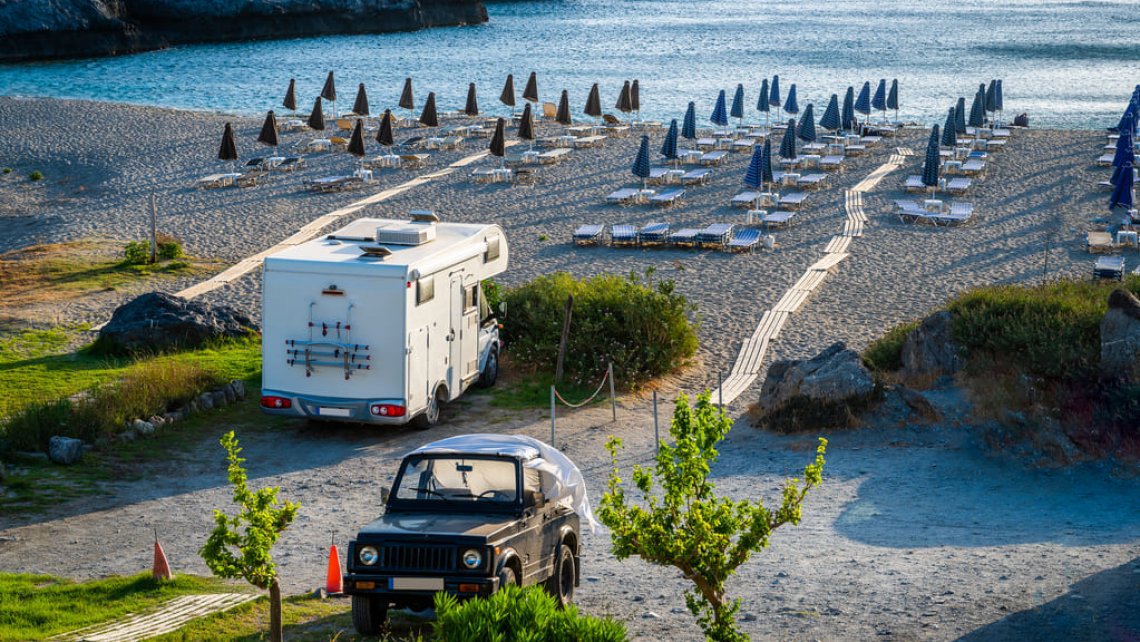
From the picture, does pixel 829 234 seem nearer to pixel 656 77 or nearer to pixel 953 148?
pixel 953 148

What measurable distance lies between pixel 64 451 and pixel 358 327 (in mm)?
3546

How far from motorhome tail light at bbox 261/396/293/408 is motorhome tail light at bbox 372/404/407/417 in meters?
1.08

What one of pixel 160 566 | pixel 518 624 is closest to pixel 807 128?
pixel 160 566

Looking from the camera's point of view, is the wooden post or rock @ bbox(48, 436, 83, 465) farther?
the wooden post

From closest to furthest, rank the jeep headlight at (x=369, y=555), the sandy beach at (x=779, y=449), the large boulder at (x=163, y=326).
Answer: the jeep headlight at (x=369, y=555), the sandy beach at (x=779, y=449), the large boulder at (x=163, y=326)

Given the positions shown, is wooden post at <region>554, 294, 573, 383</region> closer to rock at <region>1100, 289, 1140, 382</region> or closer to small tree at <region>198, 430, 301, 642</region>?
rock at <region>1100, 289, 1140, 382</region>

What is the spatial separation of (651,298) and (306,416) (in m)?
5.51

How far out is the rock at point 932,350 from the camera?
17.3 m

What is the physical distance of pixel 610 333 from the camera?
18797 mm

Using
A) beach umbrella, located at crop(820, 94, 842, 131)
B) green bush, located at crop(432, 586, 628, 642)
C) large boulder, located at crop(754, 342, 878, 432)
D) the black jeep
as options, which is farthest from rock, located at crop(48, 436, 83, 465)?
beach umbrella, located at crop(820, 94, 842, 131)

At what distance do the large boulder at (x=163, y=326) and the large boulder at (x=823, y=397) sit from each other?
8.43 m

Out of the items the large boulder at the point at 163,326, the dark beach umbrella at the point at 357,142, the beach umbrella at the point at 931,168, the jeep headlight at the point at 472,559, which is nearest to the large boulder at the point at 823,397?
the jeep headlight at the point at 472,559

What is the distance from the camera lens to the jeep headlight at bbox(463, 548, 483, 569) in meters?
9.27

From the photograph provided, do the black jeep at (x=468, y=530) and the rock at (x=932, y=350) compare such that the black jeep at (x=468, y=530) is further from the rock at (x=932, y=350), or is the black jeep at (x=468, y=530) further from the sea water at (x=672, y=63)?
the sea water at (x=672, y=63)
